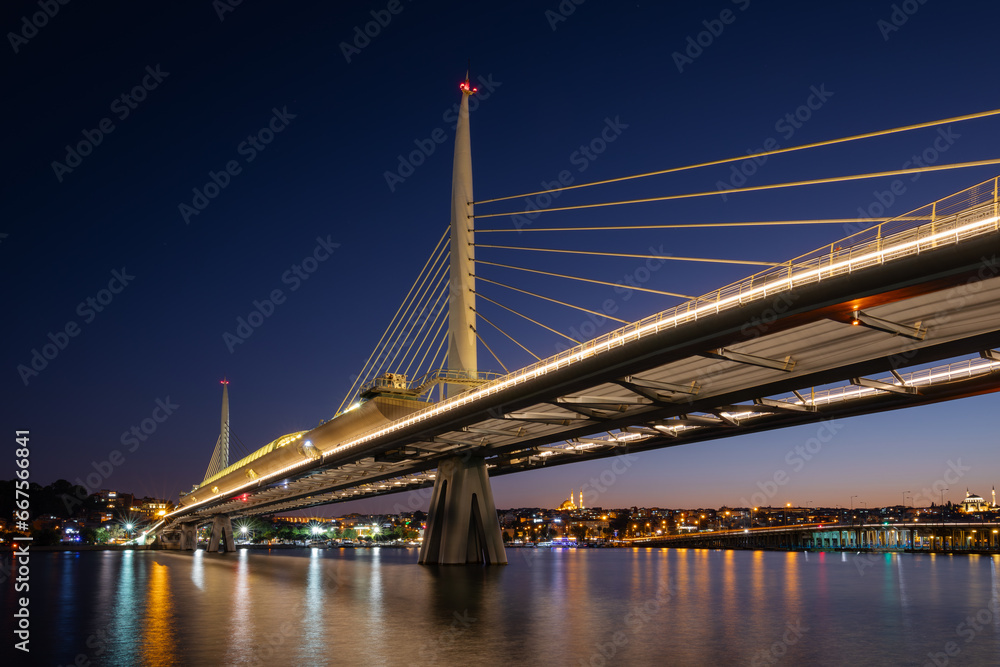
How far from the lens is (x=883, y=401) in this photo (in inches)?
1522

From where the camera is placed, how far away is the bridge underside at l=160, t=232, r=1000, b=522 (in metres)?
24.0

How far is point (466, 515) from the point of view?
193 ft

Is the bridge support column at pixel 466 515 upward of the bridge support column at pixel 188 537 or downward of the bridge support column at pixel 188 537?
upward

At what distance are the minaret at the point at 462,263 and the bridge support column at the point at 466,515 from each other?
9531 millimetres

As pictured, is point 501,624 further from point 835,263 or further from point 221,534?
point 221,534

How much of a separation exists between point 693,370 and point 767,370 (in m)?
3.33

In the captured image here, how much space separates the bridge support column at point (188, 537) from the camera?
525ft

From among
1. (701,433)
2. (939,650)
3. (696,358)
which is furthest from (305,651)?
(701,433)

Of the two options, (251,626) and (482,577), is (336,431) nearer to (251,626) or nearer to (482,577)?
(482,577)

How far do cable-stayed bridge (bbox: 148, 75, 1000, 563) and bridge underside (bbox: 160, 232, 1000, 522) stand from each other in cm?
7

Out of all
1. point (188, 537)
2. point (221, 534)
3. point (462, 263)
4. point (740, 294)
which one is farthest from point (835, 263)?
point (188, 537)

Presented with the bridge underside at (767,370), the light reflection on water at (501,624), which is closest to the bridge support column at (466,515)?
the bridge underside at (767,370)

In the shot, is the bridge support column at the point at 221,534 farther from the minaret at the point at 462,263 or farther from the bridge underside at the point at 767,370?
the minaret at the point at 462,263

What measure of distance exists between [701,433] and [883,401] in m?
12.0
